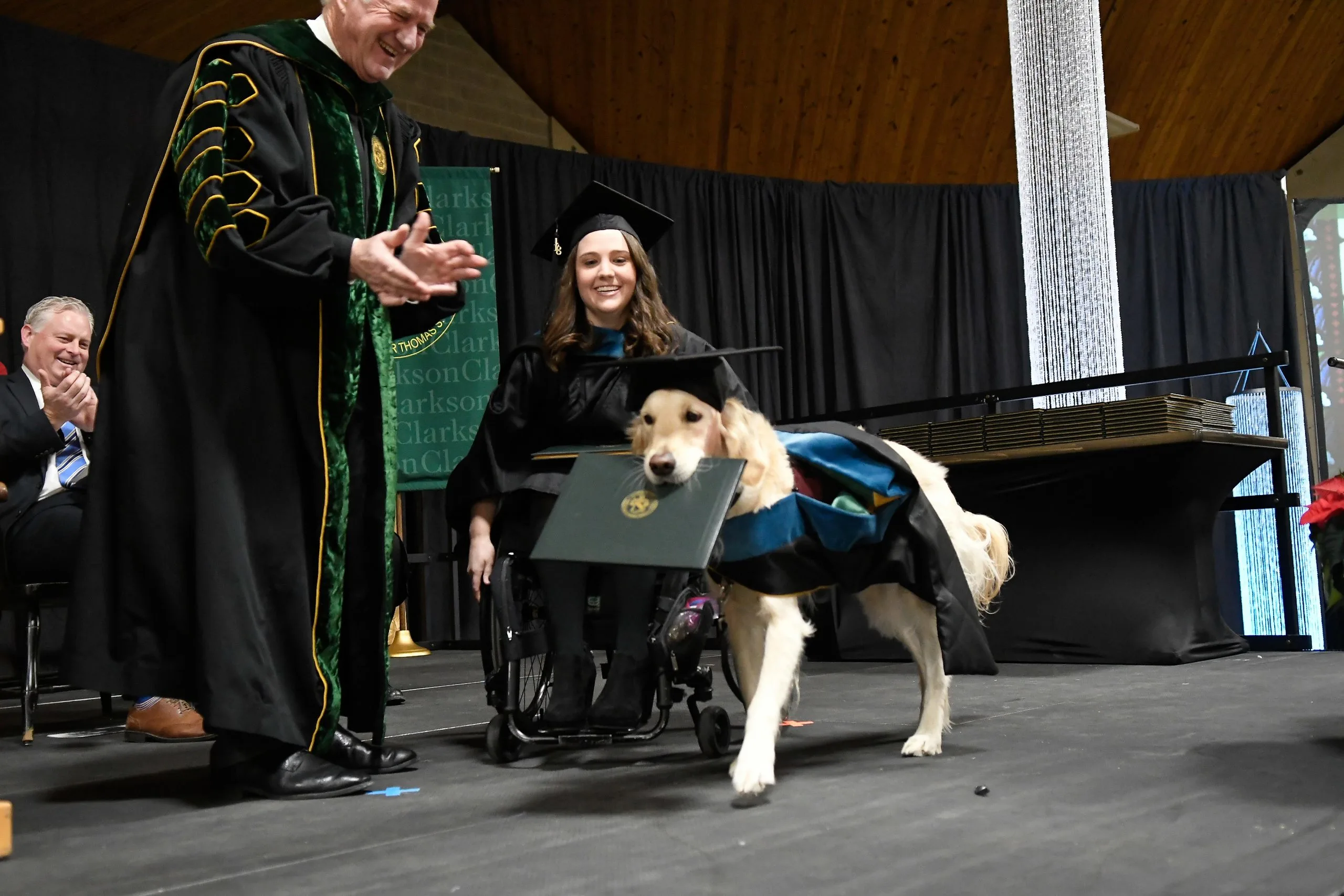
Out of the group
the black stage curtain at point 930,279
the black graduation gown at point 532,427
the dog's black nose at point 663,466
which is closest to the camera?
the dog's black nose at point 663,466

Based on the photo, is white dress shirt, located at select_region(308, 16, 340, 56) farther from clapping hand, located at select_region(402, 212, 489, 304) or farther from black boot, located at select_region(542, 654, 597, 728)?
black boot, located at select_region(542, 654, 597, 728)

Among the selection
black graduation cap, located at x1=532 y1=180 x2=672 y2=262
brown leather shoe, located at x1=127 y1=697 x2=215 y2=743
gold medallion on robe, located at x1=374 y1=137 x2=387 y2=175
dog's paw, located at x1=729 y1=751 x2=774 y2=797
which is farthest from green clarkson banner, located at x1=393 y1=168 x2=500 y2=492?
dog's paw, located at x1=729 y1=751 x2=774 y2=797

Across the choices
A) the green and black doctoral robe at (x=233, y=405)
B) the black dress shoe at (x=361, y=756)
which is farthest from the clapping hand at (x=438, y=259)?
the black dress shoe at (x=361, y=756)

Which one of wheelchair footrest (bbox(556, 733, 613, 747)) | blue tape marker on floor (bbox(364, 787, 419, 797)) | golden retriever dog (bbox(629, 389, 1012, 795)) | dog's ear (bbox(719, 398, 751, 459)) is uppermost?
dog's ear (bbox(719, 398, 751, 459))

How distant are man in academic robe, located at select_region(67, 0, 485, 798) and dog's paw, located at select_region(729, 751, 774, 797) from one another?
2.53ft

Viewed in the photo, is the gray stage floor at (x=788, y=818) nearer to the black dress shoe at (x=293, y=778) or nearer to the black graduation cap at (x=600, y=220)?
the black dress shoe at (x=293, y=778)

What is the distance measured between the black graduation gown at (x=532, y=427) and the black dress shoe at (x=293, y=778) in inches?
27.6

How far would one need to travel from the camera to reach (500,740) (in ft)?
8.71

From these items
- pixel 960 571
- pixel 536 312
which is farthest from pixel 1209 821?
pixel 536 312

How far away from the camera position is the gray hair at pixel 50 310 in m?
3.88

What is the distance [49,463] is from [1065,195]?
16.7 feet

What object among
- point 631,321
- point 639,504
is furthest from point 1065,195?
point 639,504

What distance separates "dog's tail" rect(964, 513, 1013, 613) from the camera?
9.30 feet

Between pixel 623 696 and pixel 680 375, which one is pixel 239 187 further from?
pixel 623 696
